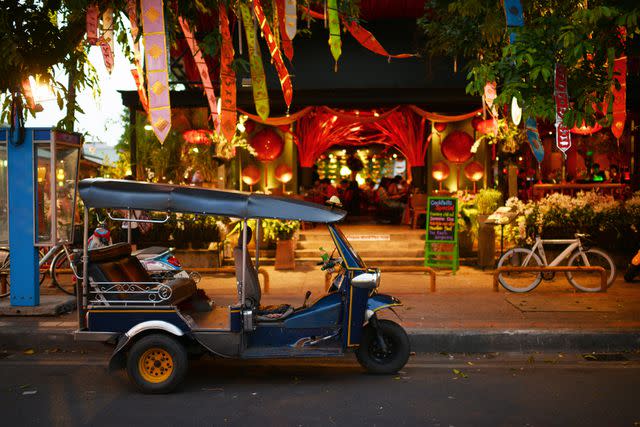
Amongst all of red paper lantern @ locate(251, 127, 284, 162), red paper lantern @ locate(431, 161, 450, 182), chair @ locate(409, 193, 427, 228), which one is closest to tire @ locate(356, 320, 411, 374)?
chair @ locate(409, 193, 427, 228)

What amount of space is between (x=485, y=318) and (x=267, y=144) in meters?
10.00

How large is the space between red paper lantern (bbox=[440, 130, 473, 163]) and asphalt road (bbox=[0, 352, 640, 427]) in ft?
36.3

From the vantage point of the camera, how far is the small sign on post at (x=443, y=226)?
42.5ft

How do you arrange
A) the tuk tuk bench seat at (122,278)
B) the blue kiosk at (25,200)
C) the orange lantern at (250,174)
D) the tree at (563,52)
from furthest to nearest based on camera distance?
the orange lantern at (250,174), the blue kiosk at (25,200), the tree at (563,52), the tuk tuk bench seat at (122,278)

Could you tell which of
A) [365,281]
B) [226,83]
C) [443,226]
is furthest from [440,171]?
[365,281]

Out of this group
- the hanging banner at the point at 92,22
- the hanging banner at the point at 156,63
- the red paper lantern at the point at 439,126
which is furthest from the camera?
the red paper lantern at the point at 439,126

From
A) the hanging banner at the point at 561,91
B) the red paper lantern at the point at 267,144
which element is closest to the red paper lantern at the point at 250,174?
the red paper lantern at the point at 267,144

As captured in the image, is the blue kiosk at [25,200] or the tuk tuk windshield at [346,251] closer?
the tuk tuk windshield at [346,251]

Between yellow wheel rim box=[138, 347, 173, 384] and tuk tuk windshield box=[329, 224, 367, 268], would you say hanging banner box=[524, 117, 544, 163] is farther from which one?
yellow wheel rim box=[138, 347, 173, 384]

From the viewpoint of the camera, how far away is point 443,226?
1304 centimetres

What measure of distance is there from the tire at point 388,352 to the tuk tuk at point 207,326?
2 cm

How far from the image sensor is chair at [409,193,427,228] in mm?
17297

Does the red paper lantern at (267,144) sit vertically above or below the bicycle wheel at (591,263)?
above

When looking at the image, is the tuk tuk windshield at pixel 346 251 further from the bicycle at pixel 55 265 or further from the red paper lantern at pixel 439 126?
the red paper lantern at pixel 439 126
